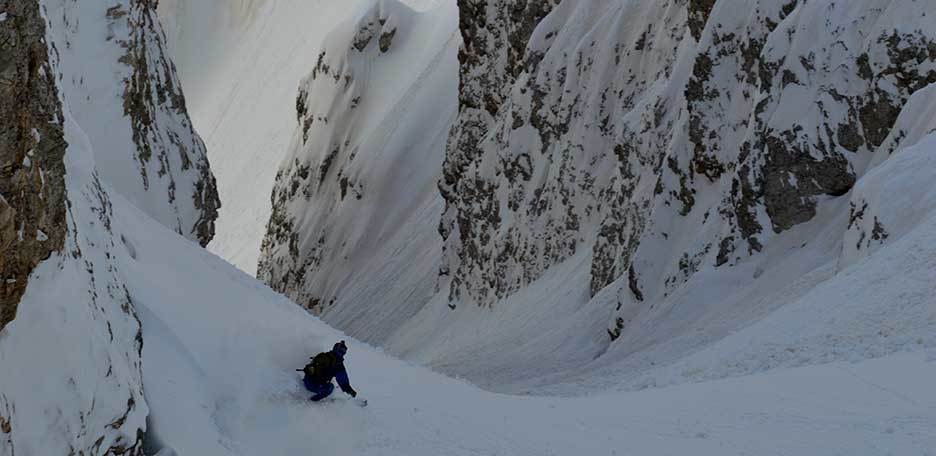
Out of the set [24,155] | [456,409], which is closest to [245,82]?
[456,409]

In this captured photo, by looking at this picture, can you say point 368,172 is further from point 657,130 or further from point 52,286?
point 52,286

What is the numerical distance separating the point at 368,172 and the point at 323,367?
228ft

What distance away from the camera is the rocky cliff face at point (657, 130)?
30438mm

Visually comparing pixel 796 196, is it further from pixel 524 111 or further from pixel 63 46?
pixel 524 111

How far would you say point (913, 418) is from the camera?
13.9 metres

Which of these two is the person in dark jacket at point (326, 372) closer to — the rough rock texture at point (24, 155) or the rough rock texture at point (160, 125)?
the rough rock texture at point (24, 155)

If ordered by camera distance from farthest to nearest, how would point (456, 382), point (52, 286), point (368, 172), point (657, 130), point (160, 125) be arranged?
point (368, 172), point (160, 125), point (657, 130), point (456, 382), point (52, 286)

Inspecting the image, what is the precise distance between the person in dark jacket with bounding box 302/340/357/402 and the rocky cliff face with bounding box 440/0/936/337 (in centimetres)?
1717

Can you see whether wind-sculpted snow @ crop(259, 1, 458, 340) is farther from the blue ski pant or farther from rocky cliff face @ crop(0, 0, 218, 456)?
rocky cliff face @ crop(0, 0, 218, 456)

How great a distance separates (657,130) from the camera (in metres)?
44.4

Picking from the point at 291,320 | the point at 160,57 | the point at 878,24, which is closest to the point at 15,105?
the point at 291,320

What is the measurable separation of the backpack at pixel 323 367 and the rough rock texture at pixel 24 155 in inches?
239

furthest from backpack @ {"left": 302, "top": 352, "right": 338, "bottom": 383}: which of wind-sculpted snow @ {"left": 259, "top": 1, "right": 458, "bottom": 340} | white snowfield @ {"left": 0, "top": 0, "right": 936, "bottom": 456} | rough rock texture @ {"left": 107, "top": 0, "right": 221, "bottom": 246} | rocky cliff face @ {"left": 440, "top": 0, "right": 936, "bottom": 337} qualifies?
wind-sculpted snow @ {"left": 259, "top": 1, "right": 458, "bottom": 340}

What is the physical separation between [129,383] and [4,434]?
2.61 metres
